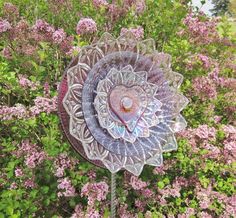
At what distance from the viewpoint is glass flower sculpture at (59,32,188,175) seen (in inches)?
73.0

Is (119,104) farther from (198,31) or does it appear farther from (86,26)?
(198,31)

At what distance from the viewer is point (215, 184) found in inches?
103

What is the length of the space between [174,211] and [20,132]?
969 millimetres

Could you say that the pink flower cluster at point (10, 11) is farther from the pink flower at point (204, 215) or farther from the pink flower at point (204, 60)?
the pink flower at point (204, 215)

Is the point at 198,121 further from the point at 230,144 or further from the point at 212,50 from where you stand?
the point at 212,50

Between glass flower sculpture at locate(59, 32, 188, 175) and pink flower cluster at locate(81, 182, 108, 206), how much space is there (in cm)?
16

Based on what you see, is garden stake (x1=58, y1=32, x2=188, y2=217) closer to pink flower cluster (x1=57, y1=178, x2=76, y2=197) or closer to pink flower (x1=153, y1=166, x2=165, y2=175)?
pink flower cluster (x1=57, y1=178, x2=76, y2=197)

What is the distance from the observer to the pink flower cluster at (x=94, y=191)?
2084 millimetres

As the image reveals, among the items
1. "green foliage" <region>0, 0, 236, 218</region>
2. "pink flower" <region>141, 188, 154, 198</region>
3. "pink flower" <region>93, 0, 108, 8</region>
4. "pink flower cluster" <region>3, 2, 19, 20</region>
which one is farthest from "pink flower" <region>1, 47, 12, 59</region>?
"pink flower" <region>141, 188, 154, 198</region>

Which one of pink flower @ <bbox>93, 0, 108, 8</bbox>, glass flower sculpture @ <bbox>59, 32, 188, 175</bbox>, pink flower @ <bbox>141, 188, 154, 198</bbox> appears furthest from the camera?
pink flower @ <bbox>93, 0, 108, 8</bbox>

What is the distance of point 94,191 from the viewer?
6.90 ft

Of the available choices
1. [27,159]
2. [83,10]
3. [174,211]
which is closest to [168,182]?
[174,211]

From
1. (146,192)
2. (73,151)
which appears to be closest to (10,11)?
(73,151)

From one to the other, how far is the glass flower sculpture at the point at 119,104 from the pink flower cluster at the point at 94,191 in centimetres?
16
